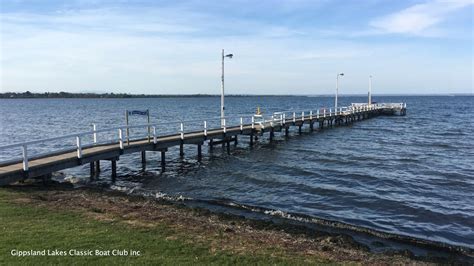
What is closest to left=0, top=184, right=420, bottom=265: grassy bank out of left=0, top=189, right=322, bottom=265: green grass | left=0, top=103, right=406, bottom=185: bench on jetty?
left=0, top=189, right=322, bottom=265: green grass

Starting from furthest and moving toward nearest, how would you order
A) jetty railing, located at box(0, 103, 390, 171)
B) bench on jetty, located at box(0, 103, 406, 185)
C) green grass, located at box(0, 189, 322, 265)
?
jetty railing, located at box(0, 103, 390, 171) < bench on jetty, located at box(0, 103, 406, 185) < green grass, located at box(0, 189, 322, 265)

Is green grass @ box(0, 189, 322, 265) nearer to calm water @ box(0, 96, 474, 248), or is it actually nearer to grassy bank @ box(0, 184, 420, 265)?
grassy bank @ box(0, 184, 420, 265)

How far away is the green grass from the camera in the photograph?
282 inches

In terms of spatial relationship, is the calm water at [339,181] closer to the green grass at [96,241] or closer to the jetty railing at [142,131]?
the jetty railing at [142,131]

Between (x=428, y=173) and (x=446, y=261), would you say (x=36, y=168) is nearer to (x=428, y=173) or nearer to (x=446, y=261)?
(x=446, y=261)

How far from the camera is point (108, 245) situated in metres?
7.89

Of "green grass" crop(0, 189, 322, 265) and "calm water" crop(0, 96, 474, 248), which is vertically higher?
"green grass" crop(0, 189, 322, 265)

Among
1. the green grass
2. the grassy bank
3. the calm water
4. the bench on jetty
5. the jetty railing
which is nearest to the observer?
the green grass

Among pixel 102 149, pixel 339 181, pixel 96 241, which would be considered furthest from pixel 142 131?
pixel 96 241

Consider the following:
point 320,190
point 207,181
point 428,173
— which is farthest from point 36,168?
point 428,173

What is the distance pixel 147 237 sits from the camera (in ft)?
28.4

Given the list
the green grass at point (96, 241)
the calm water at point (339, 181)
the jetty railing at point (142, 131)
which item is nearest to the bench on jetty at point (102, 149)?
the jetty railing at point (142, 131)

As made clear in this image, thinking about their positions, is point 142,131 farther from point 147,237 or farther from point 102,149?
point 147,237

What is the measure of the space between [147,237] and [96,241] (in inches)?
39.9
